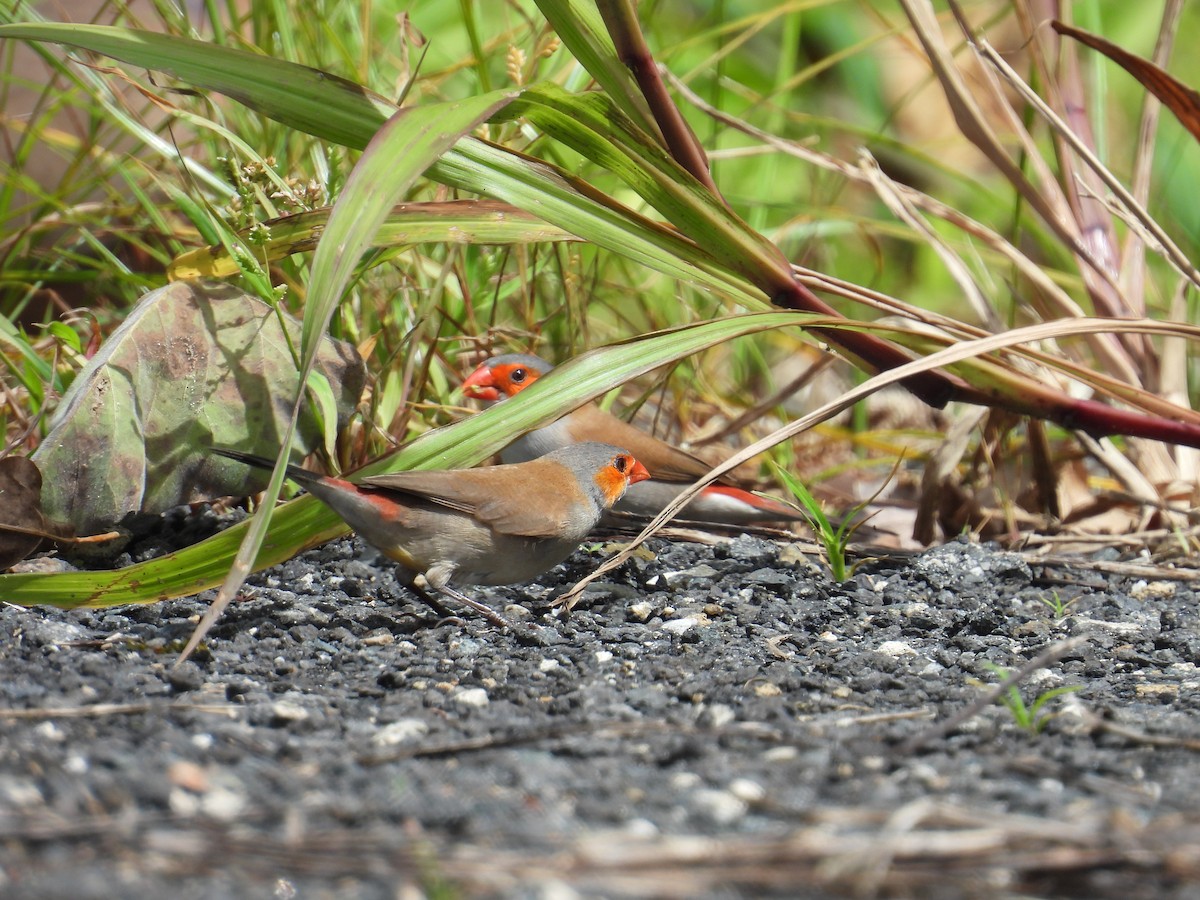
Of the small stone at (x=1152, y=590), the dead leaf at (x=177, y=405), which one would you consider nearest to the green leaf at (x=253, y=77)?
the dead leaf at (x=177, y=405)

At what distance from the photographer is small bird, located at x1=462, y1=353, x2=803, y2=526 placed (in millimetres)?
3664

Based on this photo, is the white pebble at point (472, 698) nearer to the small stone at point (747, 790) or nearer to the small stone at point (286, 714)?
the small stone at point (286, 714)

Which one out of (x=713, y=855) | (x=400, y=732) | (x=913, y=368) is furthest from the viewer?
(x=913, y=368)

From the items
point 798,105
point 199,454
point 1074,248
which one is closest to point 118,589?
point 199,454

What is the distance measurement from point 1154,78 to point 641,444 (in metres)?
1.75

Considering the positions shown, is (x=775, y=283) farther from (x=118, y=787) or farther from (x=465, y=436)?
(x=118, y=787)

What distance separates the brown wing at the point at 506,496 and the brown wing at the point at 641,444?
634 millimetres

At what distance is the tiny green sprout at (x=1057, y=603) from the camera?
2824 millimetres

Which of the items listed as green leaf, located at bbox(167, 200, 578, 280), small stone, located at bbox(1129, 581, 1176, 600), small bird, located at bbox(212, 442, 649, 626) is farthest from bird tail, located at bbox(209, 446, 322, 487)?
small stone, located at bbox(1129, 581, 1176, 600)

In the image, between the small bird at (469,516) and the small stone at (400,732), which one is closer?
the small stone at (400,732)

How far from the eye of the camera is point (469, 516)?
9.66ft

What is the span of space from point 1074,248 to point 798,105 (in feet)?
14.2

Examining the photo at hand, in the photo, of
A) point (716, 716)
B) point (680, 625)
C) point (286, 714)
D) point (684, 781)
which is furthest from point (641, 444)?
point (684, 781)

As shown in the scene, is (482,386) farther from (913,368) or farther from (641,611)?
(913,368)
